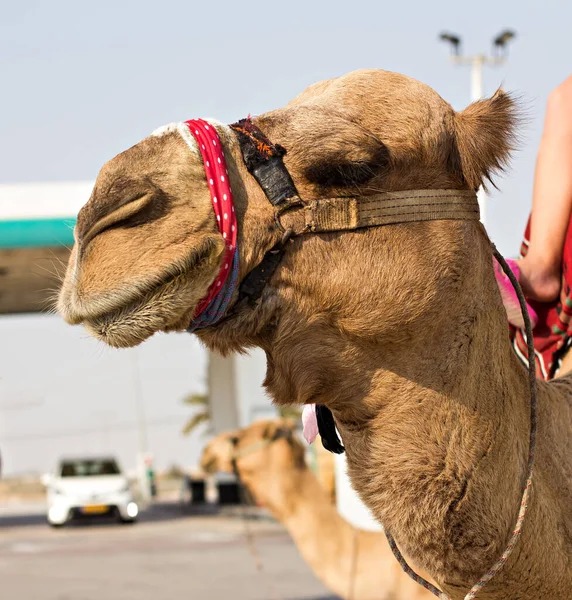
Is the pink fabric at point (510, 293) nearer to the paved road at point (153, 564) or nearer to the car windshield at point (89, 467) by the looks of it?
the paved road at point (153, 564)

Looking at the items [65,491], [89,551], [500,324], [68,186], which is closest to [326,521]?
[500,324]

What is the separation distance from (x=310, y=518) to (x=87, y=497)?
16907 mm

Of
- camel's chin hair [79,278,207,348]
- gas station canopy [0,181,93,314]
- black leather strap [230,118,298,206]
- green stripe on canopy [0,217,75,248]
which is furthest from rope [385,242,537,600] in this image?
green stripe on canopy [0,217,75,248]

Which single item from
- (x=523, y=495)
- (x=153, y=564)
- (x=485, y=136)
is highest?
(x=485, y=136)

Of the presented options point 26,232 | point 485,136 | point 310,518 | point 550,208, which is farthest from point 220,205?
point 26,232

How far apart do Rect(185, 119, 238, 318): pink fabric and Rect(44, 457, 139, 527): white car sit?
823 inches

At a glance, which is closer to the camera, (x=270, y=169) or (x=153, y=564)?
(x=270, y=169)

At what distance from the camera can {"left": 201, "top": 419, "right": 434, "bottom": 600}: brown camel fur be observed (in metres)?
6.04

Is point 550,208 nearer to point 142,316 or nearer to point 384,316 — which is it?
point 384,316

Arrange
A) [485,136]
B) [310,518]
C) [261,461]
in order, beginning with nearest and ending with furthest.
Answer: [485,136] → [310,518] → [261,461]

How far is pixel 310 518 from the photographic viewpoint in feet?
22.2

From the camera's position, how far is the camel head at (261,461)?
720 cm

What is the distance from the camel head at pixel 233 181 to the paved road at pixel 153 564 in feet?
19.0

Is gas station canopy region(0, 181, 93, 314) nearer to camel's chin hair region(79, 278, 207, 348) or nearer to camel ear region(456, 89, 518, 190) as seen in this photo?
camel ear region(456, 89, 518, 190)
